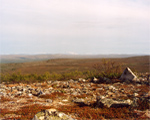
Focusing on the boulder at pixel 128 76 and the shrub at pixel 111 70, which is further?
the shrub at pixel 111 70

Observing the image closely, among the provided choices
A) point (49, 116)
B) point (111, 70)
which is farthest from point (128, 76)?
point (49, 116)

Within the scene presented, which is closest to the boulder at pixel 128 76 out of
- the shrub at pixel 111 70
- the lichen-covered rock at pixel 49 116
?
the shrub at pixel 111 70

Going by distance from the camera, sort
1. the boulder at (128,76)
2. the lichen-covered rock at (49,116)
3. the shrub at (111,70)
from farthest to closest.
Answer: the shrub at (111,70), the boulder at (128,76), the lichen-covered rock at (49,116)

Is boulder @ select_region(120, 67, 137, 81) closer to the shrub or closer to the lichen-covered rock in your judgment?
the shrub

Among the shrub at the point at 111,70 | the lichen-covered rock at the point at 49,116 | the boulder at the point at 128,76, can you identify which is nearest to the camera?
the lichen-covered rock at the point at 49,116

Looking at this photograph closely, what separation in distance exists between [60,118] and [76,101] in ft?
23.3

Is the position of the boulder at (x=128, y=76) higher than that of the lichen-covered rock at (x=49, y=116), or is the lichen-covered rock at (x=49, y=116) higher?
the lichen-covered rock at (x=49, y=116)

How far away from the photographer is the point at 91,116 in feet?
26.8

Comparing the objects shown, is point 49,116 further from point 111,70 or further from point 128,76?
point 111,70

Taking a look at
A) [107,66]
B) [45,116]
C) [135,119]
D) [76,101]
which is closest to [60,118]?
[45,116]

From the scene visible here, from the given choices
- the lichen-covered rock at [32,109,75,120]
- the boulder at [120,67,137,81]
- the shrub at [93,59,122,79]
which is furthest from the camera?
the shrub at [93,59,122,79]

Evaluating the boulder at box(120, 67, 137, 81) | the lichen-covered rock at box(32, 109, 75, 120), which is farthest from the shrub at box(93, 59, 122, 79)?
the lichen-covered rock at box(32, 109, 75, 120)

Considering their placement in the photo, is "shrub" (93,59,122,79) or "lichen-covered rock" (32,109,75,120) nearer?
"lichen-covered rock" (32,109,75,120)

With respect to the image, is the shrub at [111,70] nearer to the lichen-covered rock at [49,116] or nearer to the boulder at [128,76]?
the boulder at [128,76]
